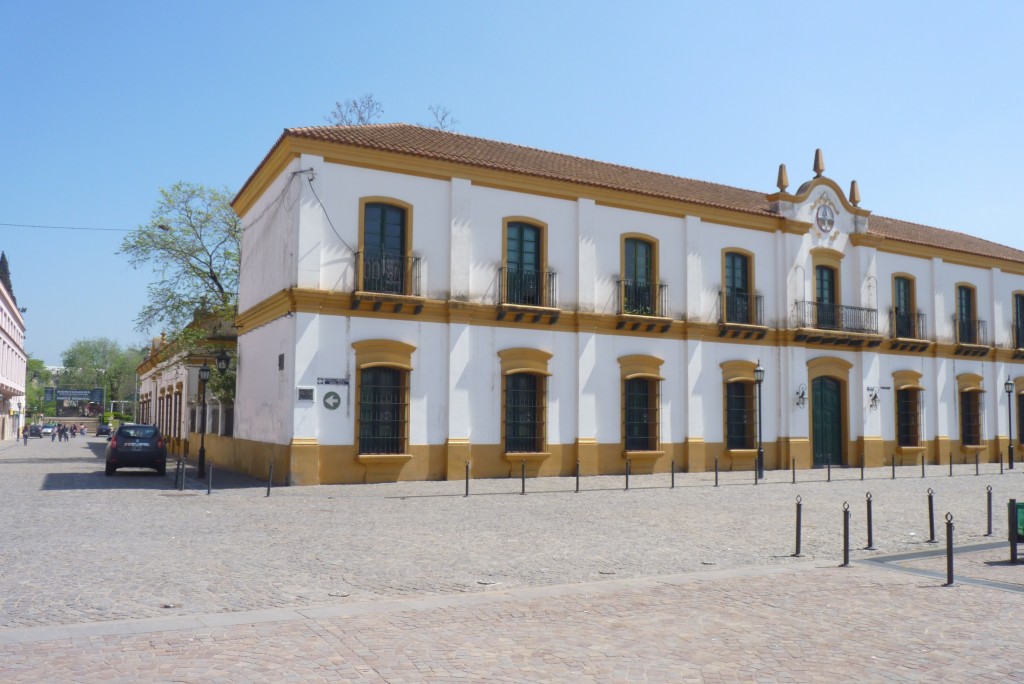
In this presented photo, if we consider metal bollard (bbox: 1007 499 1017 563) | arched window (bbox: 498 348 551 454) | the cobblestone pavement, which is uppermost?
arched window (bbox: 498 348 551 454)

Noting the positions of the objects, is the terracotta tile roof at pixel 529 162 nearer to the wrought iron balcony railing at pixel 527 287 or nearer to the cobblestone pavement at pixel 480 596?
the wrought iron balcony railing at pixel 527 287

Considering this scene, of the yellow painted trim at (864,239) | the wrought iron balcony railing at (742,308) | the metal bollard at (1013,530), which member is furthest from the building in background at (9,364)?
the metal bollard at (1013,530)

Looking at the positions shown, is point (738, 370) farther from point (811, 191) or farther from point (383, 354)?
point (383, 354)

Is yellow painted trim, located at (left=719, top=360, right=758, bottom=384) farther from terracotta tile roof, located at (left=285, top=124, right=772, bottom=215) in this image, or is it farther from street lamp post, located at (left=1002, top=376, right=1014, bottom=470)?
street lamp post, located at (left=1002, top=376, right=1014, bottom=470)

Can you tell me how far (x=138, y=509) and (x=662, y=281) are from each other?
15.6 m

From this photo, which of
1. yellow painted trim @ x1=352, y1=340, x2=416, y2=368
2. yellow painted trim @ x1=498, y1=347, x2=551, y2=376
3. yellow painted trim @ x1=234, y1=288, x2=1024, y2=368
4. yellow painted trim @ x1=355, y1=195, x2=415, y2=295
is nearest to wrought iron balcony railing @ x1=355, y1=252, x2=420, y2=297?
yellow painted trim @ x1=355, y1=195, x2=415, y2=295

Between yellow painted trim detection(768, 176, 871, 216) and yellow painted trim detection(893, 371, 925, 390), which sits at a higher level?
yellow painted trim detection(768, 176, 871, 216)

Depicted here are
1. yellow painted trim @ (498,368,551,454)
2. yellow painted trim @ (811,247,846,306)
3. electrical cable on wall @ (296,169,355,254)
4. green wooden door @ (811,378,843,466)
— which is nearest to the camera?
electrical cable on wall @ (296,169,355,254)

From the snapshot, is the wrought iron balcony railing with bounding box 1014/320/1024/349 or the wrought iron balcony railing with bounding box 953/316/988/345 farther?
the wrought iron balcony railing with bounding box 1014/320/1024/349

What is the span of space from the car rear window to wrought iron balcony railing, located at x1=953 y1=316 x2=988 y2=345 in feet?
93.0

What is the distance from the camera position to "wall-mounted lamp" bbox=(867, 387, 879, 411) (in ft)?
94.3

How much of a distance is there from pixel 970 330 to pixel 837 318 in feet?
27.7

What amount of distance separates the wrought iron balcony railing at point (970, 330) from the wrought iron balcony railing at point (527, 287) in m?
18.4

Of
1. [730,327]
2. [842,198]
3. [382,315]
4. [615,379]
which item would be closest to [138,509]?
[382,315]
